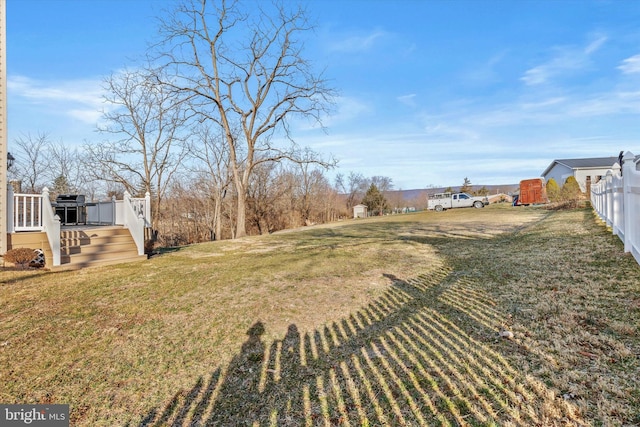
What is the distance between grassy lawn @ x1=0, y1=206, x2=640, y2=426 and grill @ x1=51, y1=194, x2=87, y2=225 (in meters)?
5.02

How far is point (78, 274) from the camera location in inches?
221

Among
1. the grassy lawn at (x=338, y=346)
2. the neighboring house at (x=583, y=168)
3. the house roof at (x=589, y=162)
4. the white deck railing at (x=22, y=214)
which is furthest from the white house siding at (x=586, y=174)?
the white deck railing at (x=22, y=214)

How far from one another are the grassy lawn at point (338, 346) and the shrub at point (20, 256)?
3.32 feet

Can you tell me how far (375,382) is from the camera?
226 centimetres

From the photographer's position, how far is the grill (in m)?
9.15

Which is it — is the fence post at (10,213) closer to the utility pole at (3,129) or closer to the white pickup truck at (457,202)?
the utility pole at (3,129)

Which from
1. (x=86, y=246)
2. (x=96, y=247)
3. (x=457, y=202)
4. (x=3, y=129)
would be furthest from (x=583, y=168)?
(x=3, y=129)

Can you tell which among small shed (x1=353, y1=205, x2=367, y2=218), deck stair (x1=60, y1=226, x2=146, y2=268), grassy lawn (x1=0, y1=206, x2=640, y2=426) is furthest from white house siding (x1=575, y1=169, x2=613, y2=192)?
deck stair (x1=60, y1=226, x2=146, y2=268)

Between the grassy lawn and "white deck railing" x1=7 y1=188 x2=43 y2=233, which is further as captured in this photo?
"white deck railing" x1=7 y1=188 x2=43 y2=233

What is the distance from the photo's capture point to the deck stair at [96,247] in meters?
6.26

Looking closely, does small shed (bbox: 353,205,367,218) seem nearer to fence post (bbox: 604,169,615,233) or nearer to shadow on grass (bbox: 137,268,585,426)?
fence post (bbox: 604,169,615,233)

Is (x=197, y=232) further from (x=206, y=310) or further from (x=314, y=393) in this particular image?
(x=314, y=393)

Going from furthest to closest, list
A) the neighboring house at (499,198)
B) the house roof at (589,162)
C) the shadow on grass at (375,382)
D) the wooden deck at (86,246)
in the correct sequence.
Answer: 1. the neighboring house at (499,198)
2. the house roof at (589,162)
3. the wooden deck at (86,246)
4. the shadow on grass at (375,382)

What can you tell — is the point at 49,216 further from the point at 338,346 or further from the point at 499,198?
the point at 499,198
